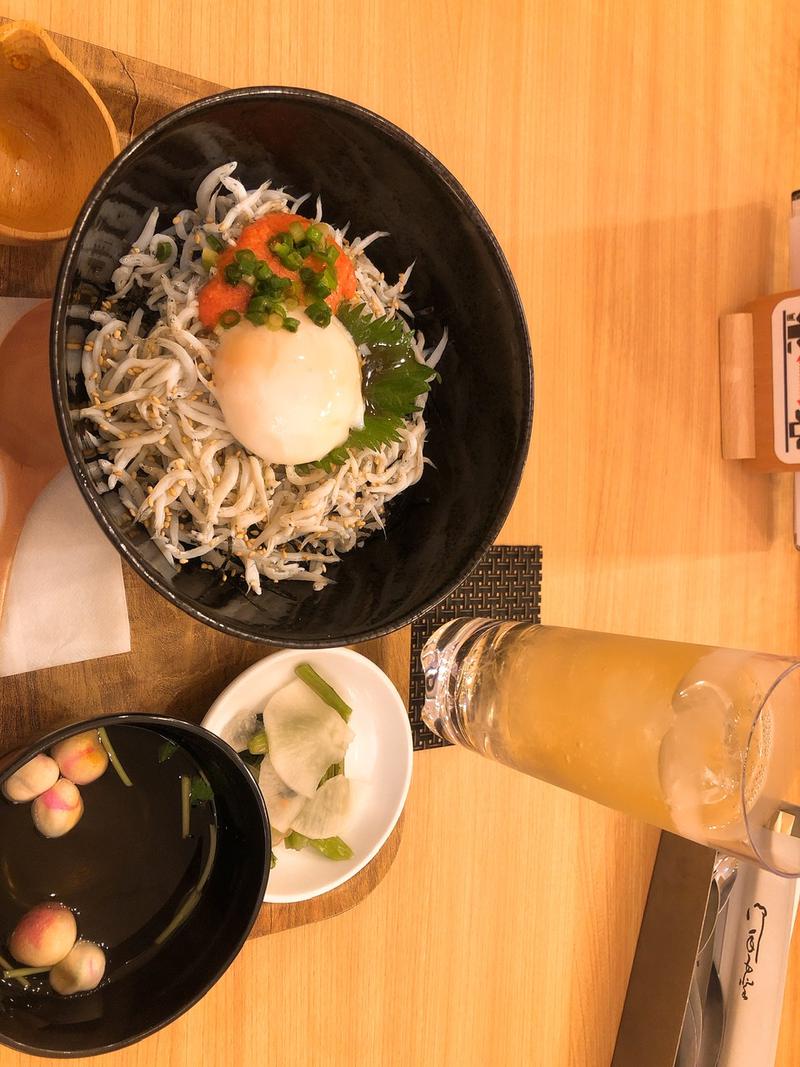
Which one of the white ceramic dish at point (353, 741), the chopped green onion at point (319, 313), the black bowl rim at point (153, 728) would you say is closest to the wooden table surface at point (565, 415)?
the white ceramic dish at point (353, 741)

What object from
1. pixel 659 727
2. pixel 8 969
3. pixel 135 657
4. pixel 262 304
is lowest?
pixel 8 969

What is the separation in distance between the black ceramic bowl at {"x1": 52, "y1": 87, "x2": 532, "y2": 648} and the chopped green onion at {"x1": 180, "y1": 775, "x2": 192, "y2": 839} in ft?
0.95

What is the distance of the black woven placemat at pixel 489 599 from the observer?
4.64ft

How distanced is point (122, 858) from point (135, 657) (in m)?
0.27

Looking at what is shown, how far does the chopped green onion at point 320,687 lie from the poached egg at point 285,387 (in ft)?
1.18

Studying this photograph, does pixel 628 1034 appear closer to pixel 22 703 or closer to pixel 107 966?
pixel 107 966

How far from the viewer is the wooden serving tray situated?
1.09 metres

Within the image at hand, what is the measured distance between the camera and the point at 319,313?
1027 mm

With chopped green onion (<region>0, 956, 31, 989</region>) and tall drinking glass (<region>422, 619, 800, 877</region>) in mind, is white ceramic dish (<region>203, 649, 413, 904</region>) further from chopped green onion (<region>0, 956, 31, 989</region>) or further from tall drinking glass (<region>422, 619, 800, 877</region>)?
chopped green onion (<region>0, 956, 31, 989</region>)

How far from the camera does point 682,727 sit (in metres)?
1.16

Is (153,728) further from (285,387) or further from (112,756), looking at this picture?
(285,387)

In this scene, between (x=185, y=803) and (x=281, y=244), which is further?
(x=185, y=803)

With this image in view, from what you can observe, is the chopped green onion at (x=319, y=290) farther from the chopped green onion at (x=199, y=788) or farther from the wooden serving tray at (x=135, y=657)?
the chopped green onion at (x=199, y=788)

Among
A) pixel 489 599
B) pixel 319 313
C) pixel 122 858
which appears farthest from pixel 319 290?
pixel 122 858
